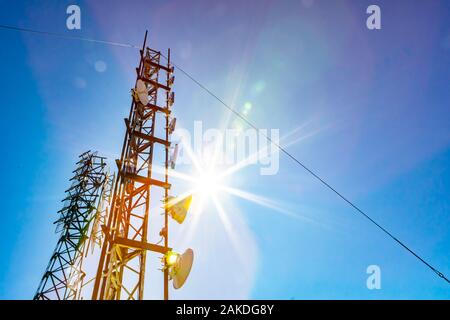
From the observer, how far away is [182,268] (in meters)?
9.31

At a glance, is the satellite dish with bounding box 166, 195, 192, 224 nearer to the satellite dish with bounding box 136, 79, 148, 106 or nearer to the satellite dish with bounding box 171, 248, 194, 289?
the satellite dish with bounding box 171, 248, 194, 289

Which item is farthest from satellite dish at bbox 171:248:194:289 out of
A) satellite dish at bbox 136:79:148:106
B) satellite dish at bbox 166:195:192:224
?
satellite dish at bbox 136:79:148:106

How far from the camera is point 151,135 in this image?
12750 millimetres

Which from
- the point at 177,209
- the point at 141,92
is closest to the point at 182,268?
the point at 177,209

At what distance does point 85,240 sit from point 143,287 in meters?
14.4

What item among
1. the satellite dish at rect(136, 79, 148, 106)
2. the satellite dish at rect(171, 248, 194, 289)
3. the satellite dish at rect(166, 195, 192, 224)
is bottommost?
the satellite dish at rect(171, 248, 194, 289)

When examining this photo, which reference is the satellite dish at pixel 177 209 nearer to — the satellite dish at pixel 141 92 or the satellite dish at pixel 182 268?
the satellite dish at pixel 182 268

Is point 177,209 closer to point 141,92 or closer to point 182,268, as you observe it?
point 182,268

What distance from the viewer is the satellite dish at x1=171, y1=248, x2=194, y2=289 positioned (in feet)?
30.2

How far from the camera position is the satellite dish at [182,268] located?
30.2 ft
